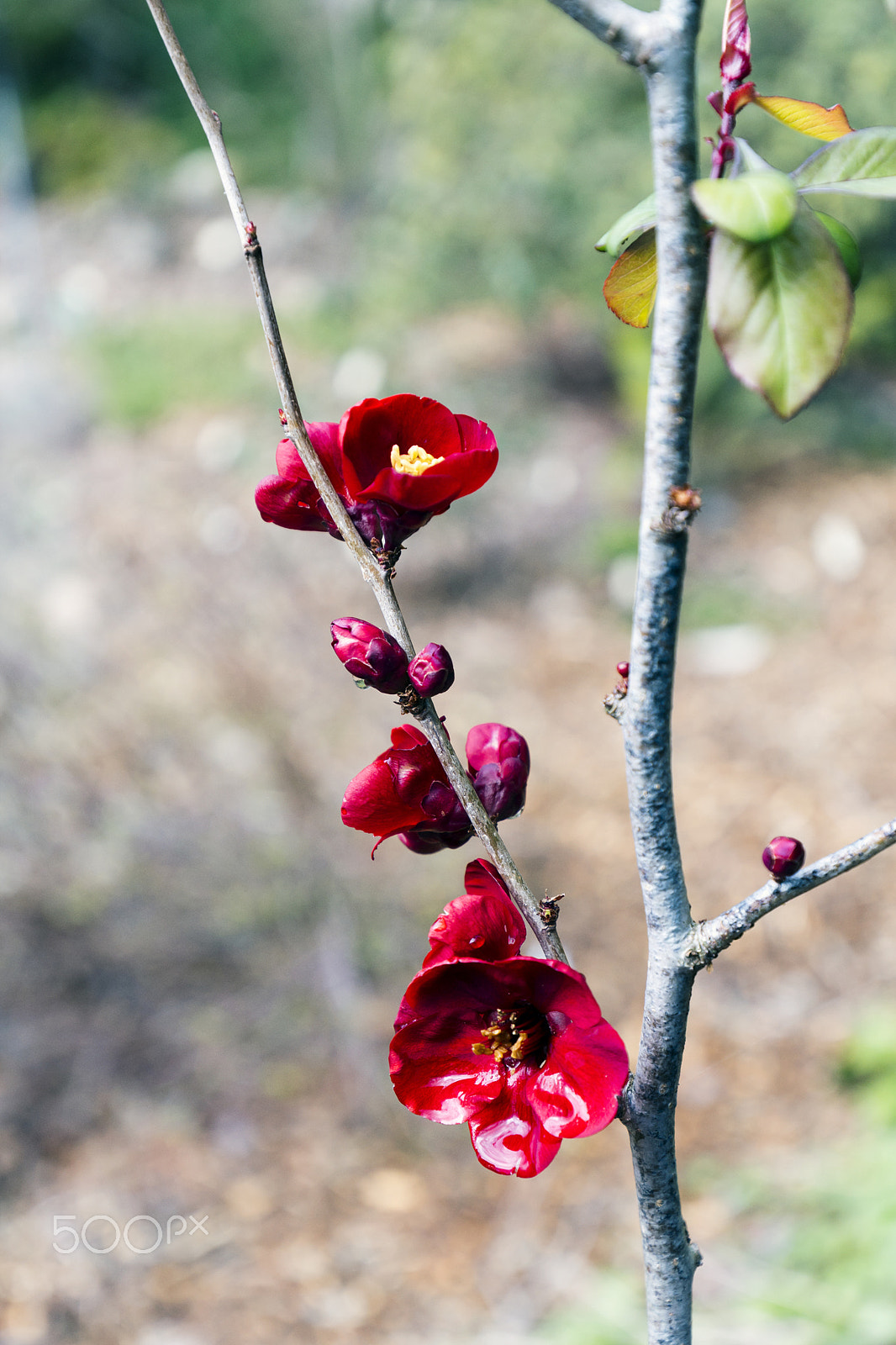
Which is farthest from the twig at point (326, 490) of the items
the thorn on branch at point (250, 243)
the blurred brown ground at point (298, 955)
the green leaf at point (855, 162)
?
the blurred brown ground at point (298, 955)

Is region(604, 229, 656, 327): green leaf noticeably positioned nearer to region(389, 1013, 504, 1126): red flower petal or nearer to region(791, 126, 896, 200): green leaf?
region(791, 126, 896, 200): green leaf

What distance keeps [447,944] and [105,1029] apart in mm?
2009

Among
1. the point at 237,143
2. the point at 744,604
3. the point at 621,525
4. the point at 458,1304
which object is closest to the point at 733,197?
the point at 458,1304

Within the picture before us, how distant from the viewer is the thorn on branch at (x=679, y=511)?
352 mm

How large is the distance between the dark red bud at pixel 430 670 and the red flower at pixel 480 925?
3.3 inches

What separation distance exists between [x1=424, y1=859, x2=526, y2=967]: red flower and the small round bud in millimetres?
112

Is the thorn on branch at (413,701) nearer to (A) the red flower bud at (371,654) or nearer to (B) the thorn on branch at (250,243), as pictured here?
(A) the red flower bud at (371,654)

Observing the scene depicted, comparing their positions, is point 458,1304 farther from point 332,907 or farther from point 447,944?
point 447,944

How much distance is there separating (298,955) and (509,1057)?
1.89 m

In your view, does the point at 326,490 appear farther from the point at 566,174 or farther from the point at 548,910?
the point at 566,174

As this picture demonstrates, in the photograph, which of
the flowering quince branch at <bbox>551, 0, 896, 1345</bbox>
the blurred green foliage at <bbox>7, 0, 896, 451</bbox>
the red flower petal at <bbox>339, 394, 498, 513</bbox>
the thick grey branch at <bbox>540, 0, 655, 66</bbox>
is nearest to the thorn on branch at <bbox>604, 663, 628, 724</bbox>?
the flowering quince branch at <bbox>551, 0, 896, 1345</bbox>

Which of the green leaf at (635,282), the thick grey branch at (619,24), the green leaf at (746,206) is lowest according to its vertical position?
the green leaf at (746,206)

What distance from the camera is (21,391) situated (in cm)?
612

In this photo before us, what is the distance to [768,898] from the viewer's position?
427 millimetres
